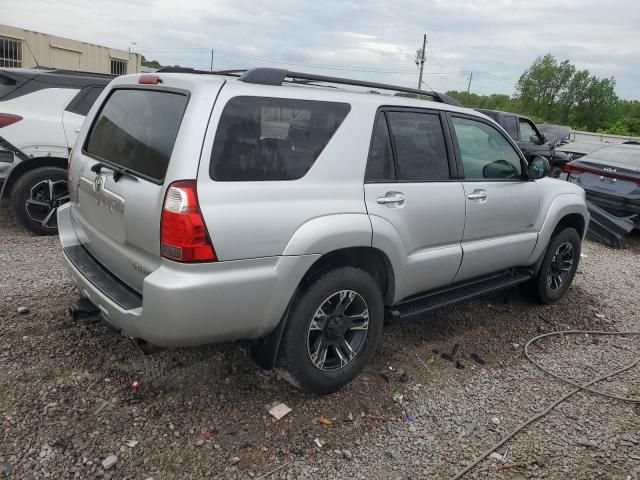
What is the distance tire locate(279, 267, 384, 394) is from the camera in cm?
290

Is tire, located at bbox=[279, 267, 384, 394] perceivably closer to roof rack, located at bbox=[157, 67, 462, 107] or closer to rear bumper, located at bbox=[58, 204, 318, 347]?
rear bumper, located at bbox=[58, 204, 318, 347]

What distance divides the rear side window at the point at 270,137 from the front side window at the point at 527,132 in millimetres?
11302

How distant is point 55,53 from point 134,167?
21066 mm

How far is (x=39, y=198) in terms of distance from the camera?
589cm

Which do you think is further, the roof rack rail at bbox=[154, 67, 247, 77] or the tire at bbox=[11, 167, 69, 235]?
the tire at bbox=[11, 167, 69, 235]

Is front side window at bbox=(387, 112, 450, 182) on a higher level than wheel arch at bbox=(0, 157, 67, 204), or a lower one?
higher

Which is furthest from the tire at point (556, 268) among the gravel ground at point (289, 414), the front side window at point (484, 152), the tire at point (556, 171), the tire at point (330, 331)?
the tire at point (556, 171)

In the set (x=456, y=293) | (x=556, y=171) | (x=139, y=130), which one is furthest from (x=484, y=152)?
(x=556, y=171)

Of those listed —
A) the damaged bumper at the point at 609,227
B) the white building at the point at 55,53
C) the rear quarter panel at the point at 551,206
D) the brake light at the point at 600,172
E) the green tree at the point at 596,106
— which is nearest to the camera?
the rear quarter panel at the point at 551,206

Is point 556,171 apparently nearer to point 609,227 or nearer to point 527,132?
point 527,132

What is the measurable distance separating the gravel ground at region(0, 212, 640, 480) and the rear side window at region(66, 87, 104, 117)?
8.39 feet

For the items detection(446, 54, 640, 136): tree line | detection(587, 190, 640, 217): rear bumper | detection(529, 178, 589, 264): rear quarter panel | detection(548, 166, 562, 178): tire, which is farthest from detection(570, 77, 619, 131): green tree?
detection(529, 178, 589, 264): rear quarter panel

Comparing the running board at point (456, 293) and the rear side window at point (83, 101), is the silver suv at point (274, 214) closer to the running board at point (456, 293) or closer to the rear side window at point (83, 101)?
the running board at point (456, 293)

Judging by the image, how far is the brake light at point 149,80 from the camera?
2.90 metres
